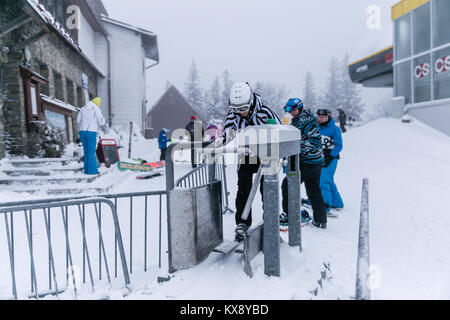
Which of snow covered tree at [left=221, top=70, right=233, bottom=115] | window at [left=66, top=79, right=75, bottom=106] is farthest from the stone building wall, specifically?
snow covered tree at [left=221, top=70, right=233, bottom=115]

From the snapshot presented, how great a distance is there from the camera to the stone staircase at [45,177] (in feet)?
22.7

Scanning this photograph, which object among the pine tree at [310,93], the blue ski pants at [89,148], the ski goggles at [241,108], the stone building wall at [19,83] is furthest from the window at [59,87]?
the pine tree at [310,93]

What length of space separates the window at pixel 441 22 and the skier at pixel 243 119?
12613 millimetres

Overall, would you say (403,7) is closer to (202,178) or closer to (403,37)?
(403,37)

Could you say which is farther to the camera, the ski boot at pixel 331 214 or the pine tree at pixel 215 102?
the pine tree at pixel 215 102

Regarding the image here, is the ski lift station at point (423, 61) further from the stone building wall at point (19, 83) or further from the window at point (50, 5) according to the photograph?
the window at point (50, 5)

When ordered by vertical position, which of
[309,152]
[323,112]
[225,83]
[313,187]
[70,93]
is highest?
[225,83]

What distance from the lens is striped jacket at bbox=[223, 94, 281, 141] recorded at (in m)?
3.32

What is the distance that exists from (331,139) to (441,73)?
10701 mm

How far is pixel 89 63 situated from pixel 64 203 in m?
16.0

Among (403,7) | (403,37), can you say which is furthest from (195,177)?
(403,7)

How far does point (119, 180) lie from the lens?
826 cm

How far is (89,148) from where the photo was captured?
7.82m
